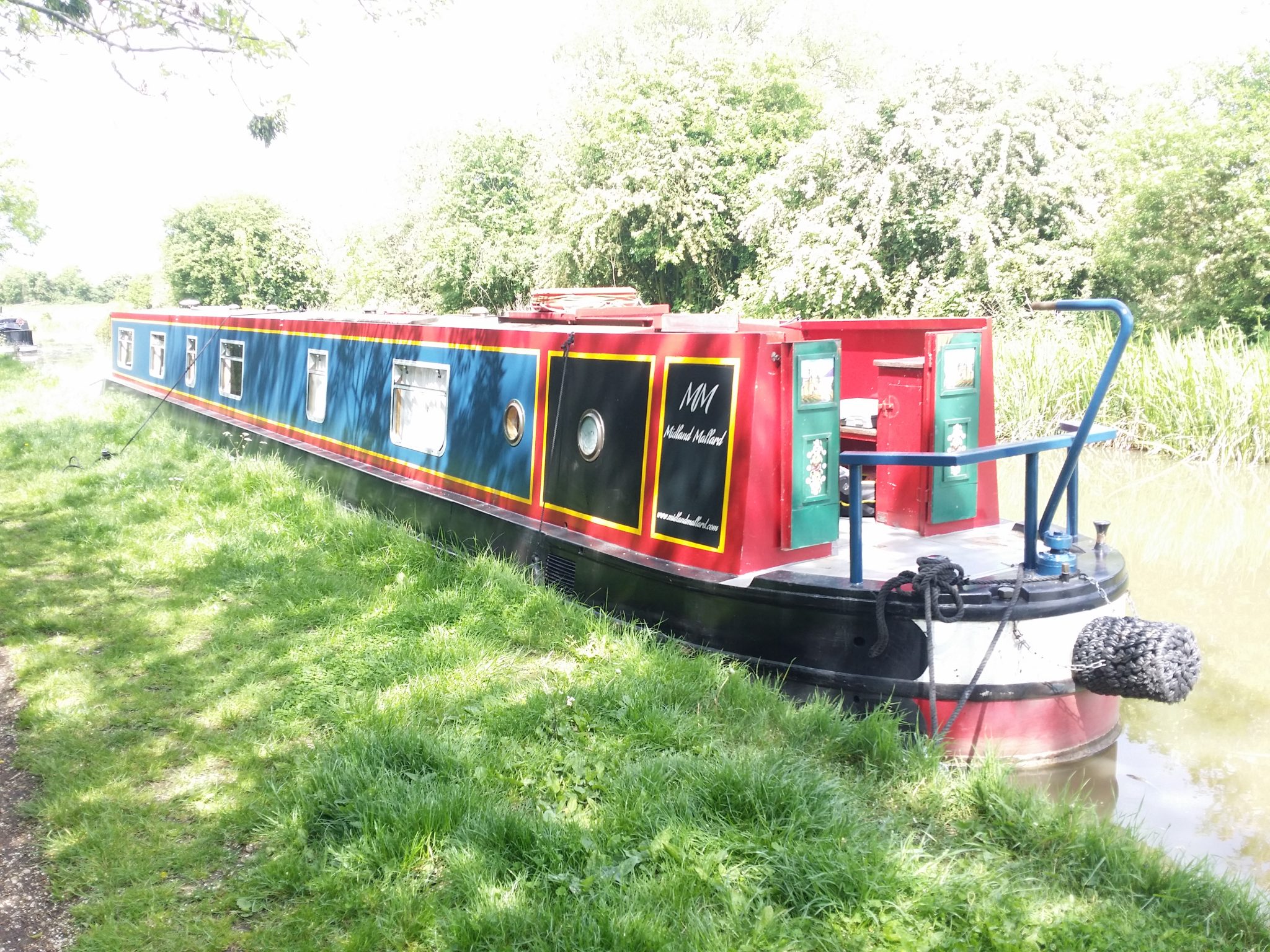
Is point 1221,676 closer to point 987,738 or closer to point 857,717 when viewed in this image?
point 987,738

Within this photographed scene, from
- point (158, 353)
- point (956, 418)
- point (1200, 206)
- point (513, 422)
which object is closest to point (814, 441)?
point (956, 418)

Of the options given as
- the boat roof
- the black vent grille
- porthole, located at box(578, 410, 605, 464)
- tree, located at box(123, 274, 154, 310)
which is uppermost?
tree, located at box(123, 274, 154, 310)

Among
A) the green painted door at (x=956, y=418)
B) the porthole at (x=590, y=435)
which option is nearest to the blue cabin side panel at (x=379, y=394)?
the porthole at (x=590, y=435)

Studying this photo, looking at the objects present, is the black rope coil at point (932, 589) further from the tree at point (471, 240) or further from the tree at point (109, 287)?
the tree at point (109, 287)

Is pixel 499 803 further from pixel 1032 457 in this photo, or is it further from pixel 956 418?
pixel 956 418

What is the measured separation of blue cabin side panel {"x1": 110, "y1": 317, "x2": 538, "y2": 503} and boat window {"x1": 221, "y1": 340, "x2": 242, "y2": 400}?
6 centimetres

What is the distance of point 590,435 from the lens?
5539 millimetres

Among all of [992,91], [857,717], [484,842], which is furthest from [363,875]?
[992,91]

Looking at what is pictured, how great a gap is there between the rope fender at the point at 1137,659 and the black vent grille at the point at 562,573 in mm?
2539

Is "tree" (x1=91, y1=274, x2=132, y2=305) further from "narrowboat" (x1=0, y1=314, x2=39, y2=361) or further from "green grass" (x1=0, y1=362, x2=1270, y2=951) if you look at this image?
"green grass" (x1=0, y1=362, x2=1270, y2=951)

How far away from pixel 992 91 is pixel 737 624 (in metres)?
14.8

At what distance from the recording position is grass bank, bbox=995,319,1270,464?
11297 mm

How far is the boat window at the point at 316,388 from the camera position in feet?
28.5

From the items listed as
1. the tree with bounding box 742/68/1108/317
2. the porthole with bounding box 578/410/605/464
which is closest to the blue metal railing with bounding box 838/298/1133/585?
the porthole with bounding box 578/410/605/464
